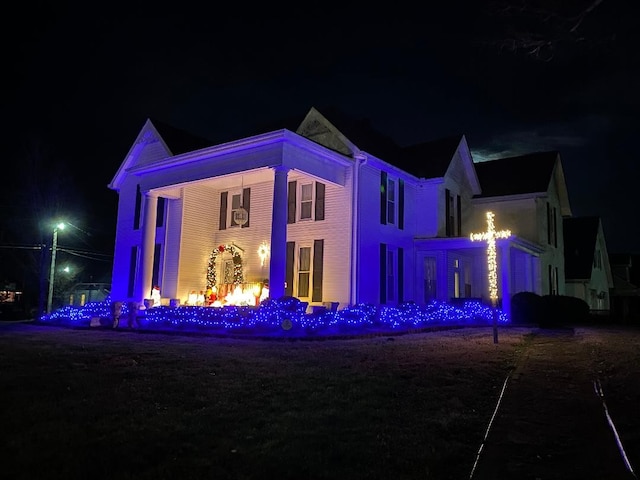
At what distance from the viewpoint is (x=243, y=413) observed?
5.36 meters

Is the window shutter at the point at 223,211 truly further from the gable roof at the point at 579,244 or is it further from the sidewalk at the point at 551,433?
the gable roof at the point at 579,244

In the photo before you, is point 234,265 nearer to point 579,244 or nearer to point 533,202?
point 533,202

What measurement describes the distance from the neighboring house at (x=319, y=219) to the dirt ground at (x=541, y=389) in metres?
5.18

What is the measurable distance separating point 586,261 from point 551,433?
31534 millimetres

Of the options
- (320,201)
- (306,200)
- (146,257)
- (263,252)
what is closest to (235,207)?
(263,252)

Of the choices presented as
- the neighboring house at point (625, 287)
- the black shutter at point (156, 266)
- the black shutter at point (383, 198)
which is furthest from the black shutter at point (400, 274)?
the neighboring house at point (625, 287)

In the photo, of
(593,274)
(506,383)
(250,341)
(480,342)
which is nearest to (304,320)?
(250,341)

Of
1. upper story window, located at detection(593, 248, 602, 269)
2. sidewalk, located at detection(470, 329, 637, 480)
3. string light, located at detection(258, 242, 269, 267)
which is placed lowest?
sidewalk, located at detection(470, 329, 637, 480)

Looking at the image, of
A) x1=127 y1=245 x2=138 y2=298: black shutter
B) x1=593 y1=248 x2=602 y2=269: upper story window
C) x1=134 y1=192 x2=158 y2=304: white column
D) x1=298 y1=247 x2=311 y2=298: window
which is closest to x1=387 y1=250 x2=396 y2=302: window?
x1=298 y1=247 x2=311 y2=298: window

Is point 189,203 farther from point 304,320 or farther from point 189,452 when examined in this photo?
point 189,452

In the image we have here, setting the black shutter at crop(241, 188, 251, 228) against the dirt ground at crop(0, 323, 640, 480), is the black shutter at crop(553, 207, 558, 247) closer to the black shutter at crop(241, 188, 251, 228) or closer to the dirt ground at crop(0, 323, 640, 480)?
the dirt ground at crop(0, 323, 640, 480)

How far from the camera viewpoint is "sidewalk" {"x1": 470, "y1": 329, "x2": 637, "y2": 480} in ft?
13.2

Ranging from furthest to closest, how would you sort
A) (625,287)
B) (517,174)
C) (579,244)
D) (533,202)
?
1. (625,287)
2. (579,244)
3. (517,174)
4. (533,202)

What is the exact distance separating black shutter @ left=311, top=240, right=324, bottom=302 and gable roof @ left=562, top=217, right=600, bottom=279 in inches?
805
